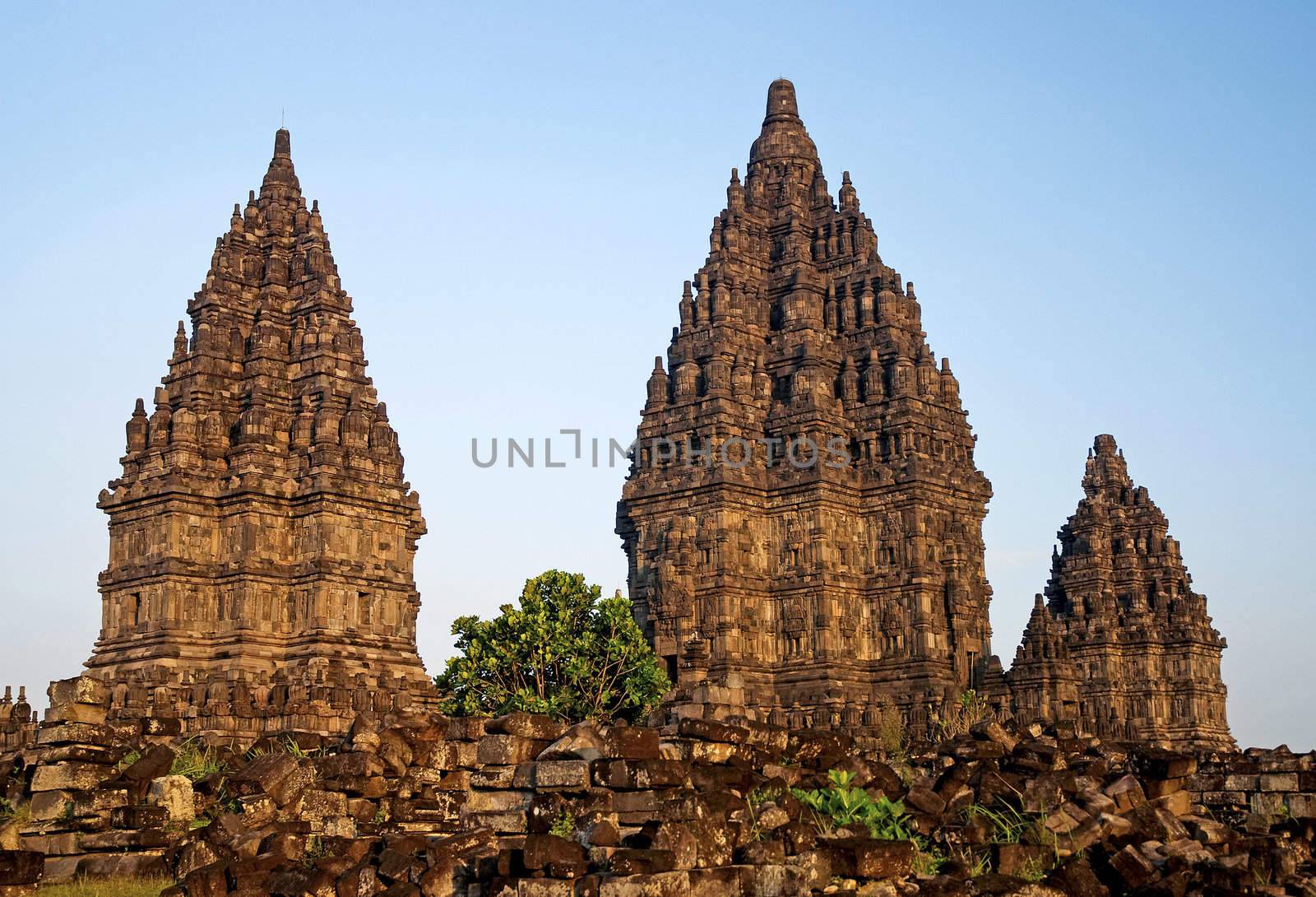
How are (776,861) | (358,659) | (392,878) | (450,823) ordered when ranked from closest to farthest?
1. (776,861)
2. (392,878)
3. (450,823)
4. (358,659)

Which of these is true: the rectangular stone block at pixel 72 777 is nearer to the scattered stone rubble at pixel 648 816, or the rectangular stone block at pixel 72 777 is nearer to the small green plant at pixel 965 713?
the scattered stone rubble at pixel 648 816

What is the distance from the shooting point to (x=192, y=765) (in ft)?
113

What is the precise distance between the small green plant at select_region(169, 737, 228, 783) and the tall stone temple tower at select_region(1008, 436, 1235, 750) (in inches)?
2038

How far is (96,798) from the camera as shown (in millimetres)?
30000

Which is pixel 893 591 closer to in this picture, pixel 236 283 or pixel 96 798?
pixel 236 283

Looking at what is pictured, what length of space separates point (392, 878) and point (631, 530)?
1977 inches

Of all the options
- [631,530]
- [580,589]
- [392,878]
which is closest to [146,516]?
[580,589]

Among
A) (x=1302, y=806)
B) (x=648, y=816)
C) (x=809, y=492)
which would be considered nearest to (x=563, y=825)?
(x=648, y=816)

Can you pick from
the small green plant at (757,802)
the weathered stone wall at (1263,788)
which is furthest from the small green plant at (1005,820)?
the weathered stone wall at (1263,788)

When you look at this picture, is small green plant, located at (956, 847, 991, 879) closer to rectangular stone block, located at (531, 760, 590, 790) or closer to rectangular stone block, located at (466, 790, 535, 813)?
rectangular stone block, located at (531, 760, 590, 790)

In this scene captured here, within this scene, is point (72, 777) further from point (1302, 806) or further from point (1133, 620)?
point (1133, 620)

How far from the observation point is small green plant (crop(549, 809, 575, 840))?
2189cm

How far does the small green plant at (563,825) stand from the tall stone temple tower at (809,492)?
42.6 meters

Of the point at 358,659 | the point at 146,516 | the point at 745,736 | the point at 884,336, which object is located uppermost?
the point at 884,336
